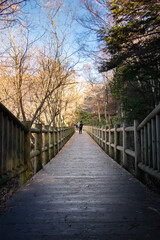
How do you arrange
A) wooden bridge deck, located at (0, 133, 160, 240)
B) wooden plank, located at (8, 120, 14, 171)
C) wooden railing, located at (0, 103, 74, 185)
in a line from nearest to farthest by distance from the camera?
1. wooden bridge deck, located at (0, 133, 160, 240)
2. wooden railing, located at (0, 103, 74, 185)
3. wooden plank, located at (8, 120, 14, 171)

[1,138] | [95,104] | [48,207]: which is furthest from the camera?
[95,104]

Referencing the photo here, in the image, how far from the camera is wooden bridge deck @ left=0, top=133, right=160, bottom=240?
1.94 meters

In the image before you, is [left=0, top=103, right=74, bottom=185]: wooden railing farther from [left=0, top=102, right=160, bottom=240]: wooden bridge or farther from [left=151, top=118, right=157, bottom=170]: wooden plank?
[left=151, top=118, right=157, bottom=170]: wooden plank

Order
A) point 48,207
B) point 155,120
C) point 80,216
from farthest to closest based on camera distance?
1. point 155,120
2. point 48,207
3. point 80,216

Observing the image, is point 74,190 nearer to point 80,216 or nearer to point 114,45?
point 80,216

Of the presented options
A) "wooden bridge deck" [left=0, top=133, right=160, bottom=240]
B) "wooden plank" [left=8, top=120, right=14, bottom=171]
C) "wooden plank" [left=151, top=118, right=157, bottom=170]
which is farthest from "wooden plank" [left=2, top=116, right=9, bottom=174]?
"wooden plank" [left=151, top=118, right=157, bottom=170]

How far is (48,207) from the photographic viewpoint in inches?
103

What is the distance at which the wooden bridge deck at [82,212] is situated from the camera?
194cm

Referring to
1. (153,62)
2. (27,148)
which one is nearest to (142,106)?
(153,62)

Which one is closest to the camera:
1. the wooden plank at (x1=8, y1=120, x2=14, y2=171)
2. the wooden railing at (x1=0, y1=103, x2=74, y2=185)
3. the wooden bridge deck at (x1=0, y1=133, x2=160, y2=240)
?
the wooden bridge deck at (x1=0, y1=133, x2=160, y2=240)

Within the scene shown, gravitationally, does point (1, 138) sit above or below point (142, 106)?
below

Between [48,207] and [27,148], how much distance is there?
1.76 meters

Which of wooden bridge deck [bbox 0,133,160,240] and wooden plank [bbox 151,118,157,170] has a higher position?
wooden plank [bbox 151,118,157,170]

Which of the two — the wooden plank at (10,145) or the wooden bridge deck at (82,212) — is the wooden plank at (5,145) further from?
the wooden bridge deck at (82,212)
